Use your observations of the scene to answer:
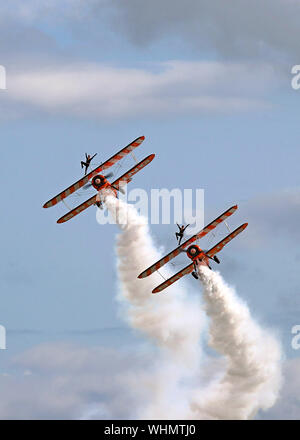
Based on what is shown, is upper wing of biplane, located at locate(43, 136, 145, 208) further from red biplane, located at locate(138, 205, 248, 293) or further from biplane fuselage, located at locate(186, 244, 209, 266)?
biplane fuselage, located at locate(186, 244, 209, 266)

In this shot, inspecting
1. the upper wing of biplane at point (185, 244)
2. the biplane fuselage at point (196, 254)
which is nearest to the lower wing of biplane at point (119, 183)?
the upper wing of biplane at point (185, 244)

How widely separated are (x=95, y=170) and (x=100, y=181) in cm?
238

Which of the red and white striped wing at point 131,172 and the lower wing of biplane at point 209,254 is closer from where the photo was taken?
the lower wing of biplane at point 209,254

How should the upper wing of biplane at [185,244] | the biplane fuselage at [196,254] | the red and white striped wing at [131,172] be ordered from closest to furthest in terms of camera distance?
1. the biplane fuselage at [196,254]
2. the upper wing of biplane at [185,244]
3. the red and white striped wing at [131,172]

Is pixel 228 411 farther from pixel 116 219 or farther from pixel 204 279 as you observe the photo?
pixel 116 219

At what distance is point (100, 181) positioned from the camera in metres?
87.8

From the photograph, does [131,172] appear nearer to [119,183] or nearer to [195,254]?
[119,183]

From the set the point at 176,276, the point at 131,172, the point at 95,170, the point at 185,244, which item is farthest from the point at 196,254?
the point at 95,170

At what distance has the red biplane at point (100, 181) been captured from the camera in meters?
87.9

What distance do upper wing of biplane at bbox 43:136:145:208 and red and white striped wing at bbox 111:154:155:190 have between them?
7.36 ft

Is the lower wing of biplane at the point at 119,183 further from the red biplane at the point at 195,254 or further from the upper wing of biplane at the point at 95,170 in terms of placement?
the red biplane at the point at 195,254

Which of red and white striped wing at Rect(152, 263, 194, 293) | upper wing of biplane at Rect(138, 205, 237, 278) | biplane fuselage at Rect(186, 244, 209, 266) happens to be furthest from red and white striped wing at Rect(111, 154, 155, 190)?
red and white striped wing at Rect(152, 263, 194, 293)

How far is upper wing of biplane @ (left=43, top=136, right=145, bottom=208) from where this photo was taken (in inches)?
3551
